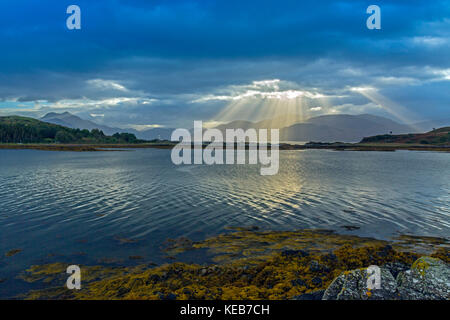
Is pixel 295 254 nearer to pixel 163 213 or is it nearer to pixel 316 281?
pixel 316 281

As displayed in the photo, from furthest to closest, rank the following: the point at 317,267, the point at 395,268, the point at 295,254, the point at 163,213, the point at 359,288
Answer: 1. the point at 163,213
2. the point at 295,254
3. the point at 317,267
4. the point at 395,268
5. the point at 359,288

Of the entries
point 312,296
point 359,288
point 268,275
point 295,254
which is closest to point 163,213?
point 295,254

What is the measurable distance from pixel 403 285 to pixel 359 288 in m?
1.98

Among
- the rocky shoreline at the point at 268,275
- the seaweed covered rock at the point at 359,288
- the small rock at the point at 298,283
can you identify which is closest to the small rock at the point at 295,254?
the rocky shoreline at the point at 268,275

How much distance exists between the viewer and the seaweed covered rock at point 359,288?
9719mm

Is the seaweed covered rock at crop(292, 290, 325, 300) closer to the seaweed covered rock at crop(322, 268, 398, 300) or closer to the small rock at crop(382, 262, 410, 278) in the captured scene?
the seaweed covered rock at crop(322, 268, 398, 300)

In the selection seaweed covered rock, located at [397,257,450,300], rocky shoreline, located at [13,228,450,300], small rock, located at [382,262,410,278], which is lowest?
rocky shoreline, located at [13,228,450,300]

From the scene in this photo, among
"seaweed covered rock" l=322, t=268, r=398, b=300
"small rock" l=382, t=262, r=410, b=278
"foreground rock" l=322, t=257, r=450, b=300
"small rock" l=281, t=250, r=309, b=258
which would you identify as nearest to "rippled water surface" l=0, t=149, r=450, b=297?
"small rock" l=281, t=250, r=309, b=258

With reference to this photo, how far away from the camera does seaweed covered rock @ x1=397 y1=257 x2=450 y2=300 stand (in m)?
9.63

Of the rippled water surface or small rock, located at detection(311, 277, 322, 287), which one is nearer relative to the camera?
small rock, located at detection(311, 277, 322, 287)

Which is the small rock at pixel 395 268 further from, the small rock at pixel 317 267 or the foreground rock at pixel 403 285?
the small rock at pixel 317 267

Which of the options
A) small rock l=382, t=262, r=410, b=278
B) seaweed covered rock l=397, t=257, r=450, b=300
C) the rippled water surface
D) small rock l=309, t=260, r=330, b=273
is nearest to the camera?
seaweed covered rock l=397, t=257, r=450, b=300

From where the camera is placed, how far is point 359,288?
9.95 m
